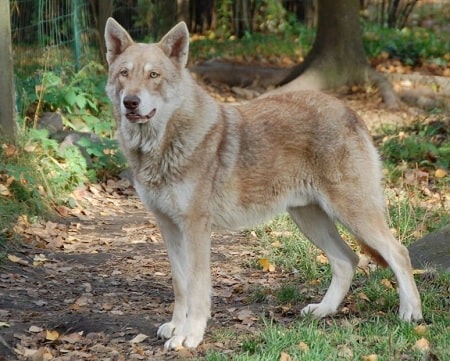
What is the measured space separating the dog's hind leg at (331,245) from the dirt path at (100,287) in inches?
25.6

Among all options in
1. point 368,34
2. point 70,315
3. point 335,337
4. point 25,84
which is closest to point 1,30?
point 25,84

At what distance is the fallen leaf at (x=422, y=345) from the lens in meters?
5.22

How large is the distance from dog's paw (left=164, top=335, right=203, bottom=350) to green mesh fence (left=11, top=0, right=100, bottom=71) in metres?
5.64

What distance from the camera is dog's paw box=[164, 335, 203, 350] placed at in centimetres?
565

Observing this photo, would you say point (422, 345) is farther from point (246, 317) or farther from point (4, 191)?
point (4, 191)

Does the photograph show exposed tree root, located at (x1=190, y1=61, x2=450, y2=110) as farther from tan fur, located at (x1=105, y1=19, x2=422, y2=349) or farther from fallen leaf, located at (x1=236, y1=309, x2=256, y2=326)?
fallen leaf, located at (x1=236, y1=309, x2=256, y2=326)

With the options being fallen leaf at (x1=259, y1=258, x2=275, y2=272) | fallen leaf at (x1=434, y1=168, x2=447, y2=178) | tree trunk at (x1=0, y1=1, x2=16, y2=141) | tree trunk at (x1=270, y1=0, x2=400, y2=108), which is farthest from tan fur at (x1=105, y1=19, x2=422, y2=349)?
tree trunk at (x1=270, y1=0, x2=400, y2=108)

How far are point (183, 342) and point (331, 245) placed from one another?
151 cm

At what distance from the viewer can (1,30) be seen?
8820mm

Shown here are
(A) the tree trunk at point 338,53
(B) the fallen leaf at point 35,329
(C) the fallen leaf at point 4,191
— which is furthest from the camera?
(A) the tree trunk at point 338,53

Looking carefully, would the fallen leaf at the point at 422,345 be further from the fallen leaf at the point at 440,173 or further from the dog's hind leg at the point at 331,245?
the fallen leaf at the point at 440,173

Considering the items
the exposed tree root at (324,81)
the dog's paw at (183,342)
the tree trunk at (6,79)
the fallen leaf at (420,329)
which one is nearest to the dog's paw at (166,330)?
the dog's paw at (183,342)

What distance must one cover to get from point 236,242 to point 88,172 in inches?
93.4

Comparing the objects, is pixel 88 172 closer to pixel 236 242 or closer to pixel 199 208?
pixel 236 242
